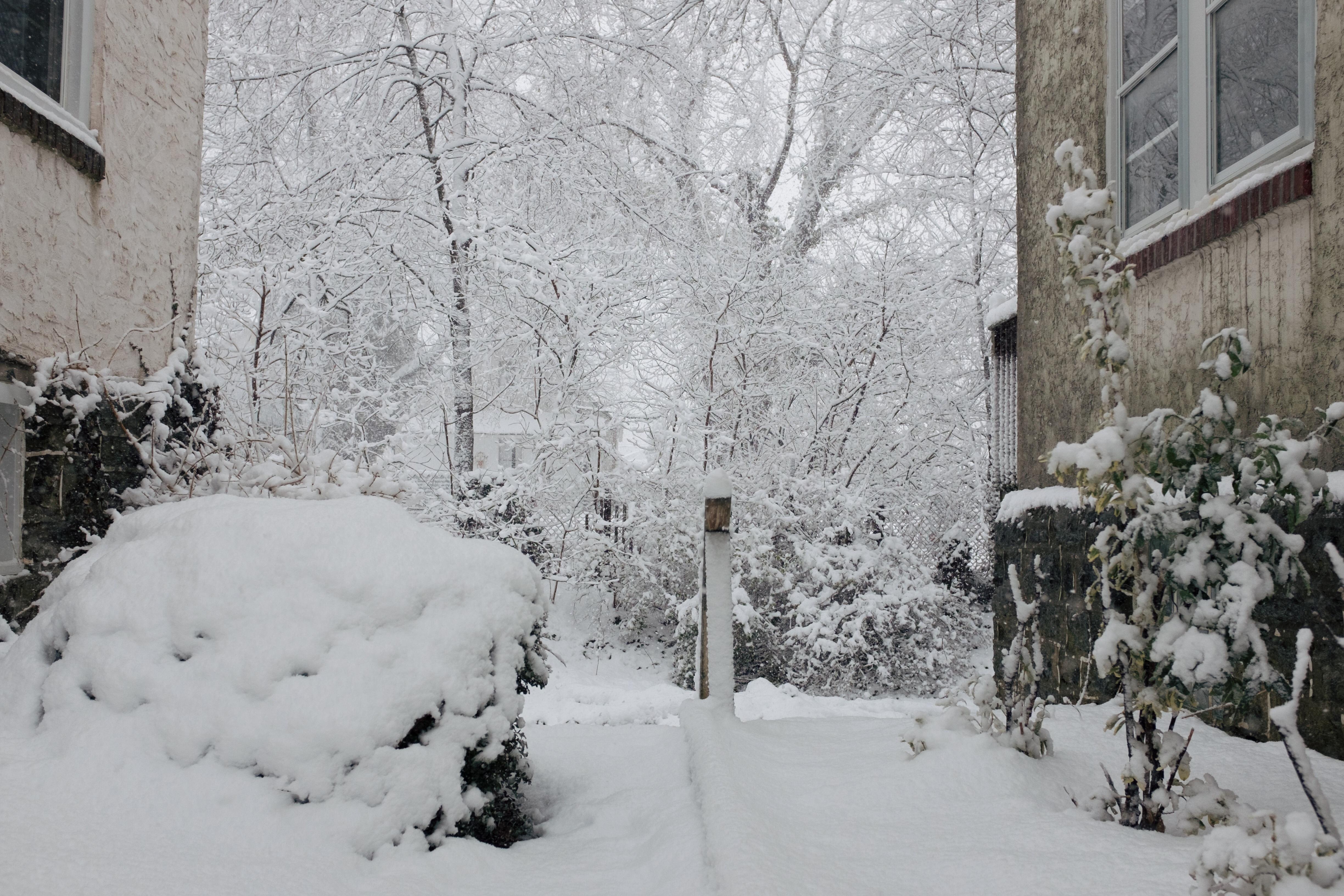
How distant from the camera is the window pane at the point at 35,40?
135 inches

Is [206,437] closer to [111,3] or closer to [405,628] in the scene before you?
[111,3]

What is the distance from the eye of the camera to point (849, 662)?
706cm

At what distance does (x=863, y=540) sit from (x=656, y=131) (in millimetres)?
5659

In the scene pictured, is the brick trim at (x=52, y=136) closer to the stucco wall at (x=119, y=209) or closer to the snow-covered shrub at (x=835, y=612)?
the stucco wall at (x=119, y=209)

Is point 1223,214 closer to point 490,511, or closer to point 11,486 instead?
point 11,486

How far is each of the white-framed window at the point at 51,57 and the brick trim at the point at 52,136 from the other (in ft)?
0.08

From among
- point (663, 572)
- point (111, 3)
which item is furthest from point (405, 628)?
point (663, 572)

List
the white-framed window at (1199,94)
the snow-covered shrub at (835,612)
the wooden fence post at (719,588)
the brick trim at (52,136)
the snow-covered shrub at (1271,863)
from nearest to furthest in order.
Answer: the snow-covered shrub at (1271,863) < the white-framed window at (1199,94) < the brick trim at (52,136) < the wooden fence post at (719,588) < the snow-covered shrub at (835,612)

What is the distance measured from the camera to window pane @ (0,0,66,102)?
11.2 feet

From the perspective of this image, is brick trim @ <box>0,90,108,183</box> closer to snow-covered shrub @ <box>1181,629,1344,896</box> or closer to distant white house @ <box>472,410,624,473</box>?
distant white house @ <box>472,410,624,473</box>

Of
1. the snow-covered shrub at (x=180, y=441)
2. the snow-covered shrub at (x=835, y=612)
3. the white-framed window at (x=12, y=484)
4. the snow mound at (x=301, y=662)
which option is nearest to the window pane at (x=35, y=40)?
the snow-covered shrub at (x=180, y=441)

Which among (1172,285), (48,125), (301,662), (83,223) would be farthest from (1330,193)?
(83,223)

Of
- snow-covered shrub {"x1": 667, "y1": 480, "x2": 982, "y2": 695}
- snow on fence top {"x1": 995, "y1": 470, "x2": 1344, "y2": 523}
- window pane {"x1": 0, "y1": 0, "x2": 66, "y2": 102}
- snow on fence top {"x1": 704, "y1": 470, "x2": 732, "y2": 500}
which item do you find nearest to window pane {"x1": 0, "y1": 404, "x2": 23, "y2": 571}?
window pane {"x1": 0, "y1": 0, "x2": 66, "y2": 102}

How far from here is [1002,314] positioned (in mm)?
5949
